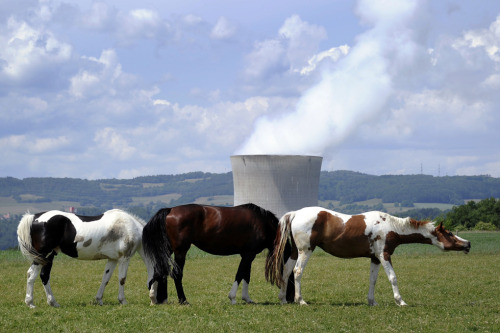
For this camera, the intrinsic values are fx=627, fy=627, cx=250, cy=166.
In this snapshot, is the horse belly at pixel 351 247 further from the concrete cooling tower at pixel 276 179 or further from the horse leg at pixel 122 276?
the concrete cooling tower at pixel 276 179

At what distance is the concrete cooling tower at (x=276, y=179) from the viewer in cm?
3878

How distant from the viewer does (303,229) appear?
1178 centimetres

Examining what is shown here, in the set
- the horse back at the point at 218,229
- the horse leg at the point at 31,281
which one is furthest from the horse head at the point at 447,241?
the horse leg at the point at 31,281

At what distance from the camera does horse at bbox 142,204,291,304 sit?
11.3 m

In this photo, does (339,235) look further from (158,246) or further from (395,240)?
(158,246)

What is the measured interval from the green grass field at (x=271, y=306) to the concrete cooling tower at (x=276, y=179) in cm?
1805

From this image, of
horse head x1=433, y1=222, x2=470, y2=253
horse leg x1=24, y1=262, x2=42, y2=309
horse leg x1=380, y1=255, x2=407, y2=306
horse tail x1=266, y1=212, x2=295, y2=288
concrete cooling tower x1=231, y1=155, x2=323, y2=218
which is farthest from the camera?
concrete cooling tower x1=231, y1=155, x2=323, y2=218

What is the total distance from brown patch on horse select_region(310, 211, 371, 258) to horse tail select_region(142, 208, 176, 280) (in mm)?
2714

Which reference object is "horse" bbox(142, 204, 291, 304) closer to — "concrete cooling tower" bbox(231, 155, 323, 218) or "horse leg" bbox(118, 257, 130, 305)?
Answer: "horse leg" bbox(118, 257, 130, 305)

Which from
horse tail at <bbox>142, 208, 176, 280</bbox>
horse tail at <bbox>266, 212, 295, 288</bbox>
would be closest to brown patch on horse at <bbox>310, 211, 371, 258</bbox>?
horse tail at <bbox>266, 212, 295, 288</bbox>

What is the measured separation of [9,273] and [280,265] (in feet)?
39.1

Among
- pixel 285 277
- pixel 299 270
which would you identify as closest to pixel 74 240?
pixel 285 277

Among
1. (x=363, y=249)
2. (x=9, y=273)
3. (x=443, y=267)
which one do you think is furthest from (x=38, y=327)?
(x=443, y=267)

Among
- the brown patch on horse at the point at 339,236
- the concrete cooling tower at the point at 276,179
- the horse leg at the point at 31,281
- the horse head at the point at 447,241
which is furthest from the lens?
the concrete cooling tower at the point at 276,179
